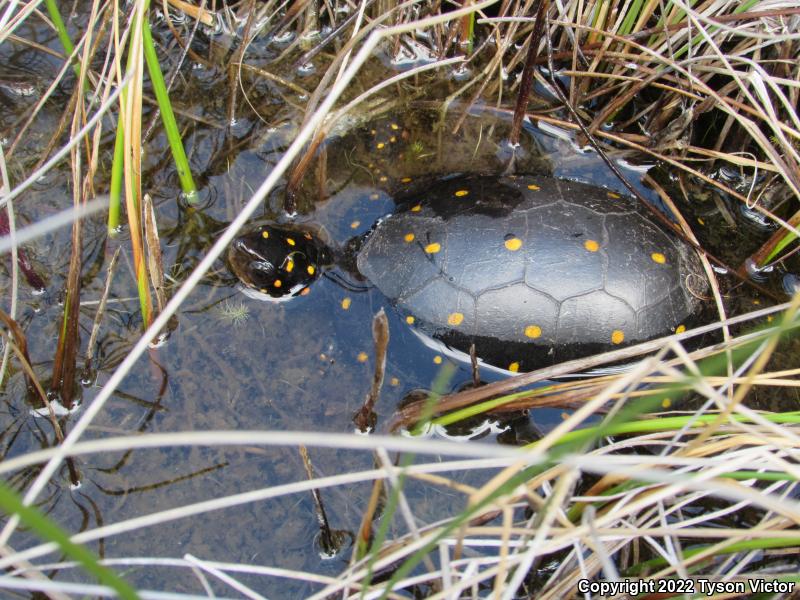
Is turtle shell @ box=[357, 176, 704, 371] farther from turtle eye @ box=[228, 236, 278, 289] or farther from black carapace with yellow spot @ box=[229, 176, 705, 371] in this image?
turtle eye @ box=[228, 236, 278, 289]

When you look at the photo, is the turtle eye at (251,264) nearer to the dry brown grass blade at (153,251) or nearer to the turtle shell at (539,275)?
the dry brown grass blade at (153,251)

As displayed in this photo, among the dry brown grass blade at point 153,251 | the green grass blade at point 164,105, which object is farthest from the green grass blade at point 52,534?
the green grass blade at point 164,105

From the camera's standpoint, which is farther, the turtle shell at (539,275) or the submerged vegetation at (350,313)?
the turtle shell at (539,275)

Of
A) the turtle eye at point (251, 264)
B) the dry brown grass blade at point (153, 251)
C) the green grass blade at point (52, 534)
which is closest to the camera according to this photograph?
the green grass blade at point (52, 534)

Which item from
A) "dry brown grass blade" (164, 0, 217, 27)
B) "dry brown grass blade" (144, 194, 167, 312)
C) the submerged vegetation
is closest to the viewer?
the submerged vegetation

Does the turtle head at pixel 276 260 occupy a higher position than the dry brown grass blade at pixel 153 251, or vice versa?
the dry brown grass blade at pixel 153 251

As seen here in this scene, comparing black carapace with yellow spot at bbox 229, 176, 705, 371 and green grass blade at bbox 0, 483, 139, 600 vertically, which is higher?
green grass blade at bbox 0, 483, 139, 600
